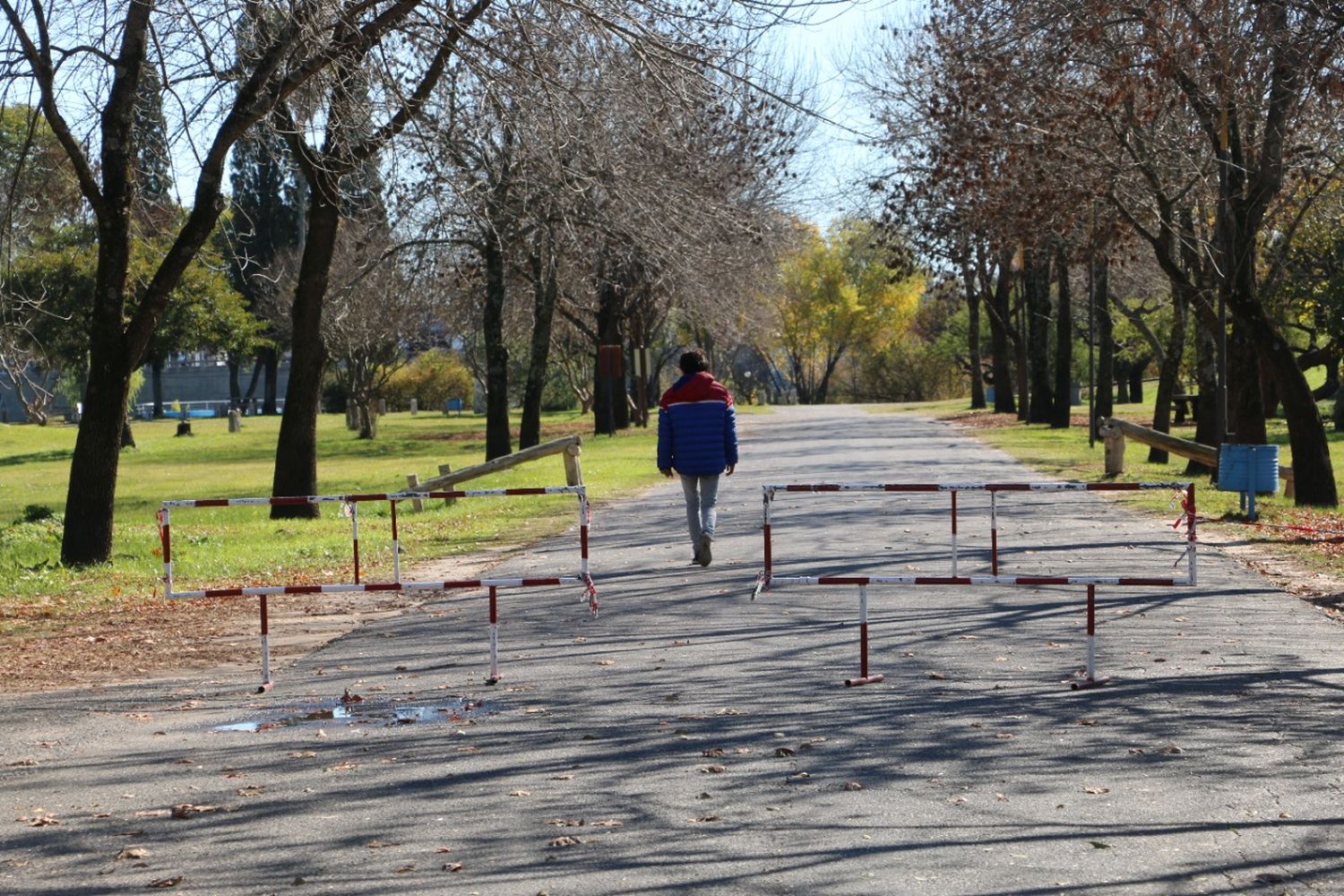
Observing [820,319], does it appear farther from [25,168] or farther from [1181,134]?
[25,168]

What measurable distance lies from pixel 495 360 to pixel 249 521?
1217 cm

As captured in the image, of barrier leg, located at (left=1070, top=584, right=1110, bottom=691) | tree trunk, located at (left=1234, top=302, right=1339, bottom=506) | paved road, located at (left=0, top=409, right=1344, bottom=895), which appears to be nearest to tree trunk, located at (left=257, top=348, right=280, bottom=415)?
tree trunk, located at (left=1234, top=302, right=1339, bottom=506)

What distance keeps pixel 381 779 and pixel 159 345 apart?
188 feet

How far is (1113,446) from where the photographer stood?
26156 mm

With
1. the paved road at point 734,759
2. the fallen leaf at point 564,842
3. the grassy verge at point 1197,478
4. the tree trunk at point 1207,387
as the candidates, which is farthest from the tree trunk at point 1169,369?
the fallen leaf at point 564,842

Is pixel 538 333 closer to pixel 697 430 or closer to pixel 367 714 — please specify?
pixel 697 430

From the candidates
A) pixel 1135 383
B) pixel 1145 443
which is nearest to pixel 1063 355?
pixel 1145 443

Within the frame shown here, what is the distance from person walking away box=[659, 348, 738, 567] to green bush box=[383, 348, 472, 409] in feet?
229

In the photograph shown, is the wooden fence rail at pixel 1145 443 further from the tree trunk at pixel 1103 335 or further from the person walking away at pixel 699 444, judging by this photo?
the person walking away at pixel 699 444

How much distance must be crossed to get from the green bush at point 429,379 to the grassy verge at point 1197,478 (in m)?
37.9

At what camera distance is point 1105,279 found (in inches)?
1377

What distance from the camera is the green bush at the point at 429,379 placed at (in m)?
85.4

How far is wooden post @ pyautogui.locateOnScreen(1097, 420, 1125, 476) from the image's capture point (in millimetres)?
25766

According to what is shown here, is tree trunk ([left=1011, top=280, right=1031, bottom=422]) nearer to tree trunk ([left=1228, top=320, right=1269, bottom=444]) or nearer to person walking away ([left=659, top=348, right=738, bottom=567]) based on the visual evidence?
tree trunk ([left=1228, top=320, right=1269, bottom=444])
